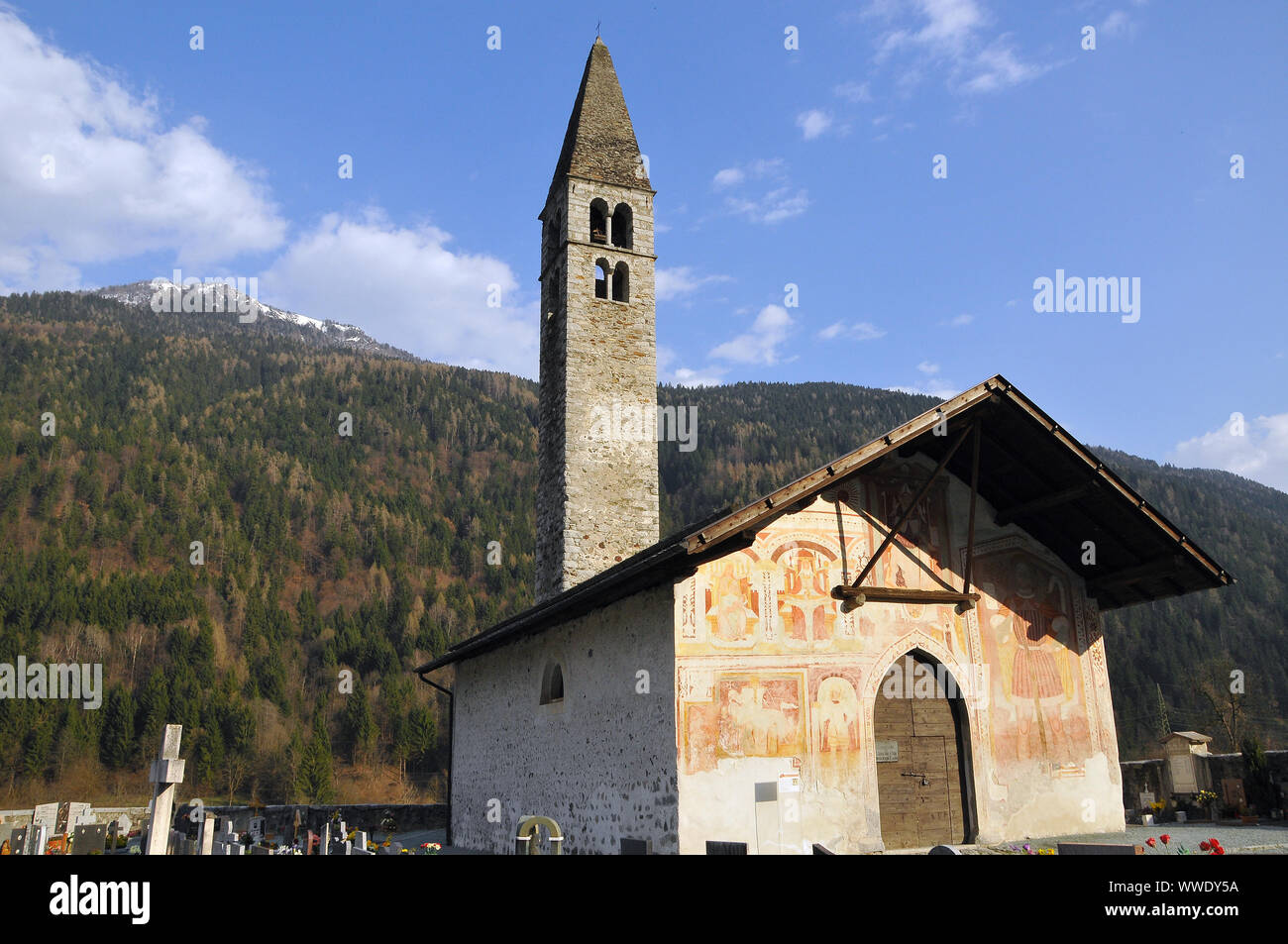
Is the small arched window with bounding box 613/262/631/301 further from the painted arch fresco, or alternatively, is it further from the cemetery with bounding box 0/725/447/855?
the cemetery with bounding box 0/725/447/855

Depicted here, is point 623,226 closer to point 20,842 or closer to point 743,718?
point 743,718

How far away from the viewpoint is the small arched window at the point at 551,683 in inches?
604

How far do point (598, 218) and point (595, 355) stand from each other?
4423 mm

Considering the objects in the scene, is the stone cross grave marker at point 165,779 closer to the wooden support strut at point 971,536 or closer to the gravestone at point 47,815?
the wooden support strut at point 971,536

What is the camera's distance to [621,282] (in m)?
23.9

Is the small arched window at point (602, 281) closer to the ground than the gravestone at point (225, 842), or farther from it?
farther from it

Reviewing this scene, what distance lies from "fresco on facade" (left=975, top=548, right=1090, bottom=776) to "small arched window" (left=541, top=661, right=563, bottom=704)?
21.8 ft

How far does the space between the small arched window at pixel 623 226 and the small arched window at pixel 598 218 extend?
273 millimetres

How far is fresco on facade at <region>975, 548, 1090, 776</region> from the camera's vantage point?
529 inches

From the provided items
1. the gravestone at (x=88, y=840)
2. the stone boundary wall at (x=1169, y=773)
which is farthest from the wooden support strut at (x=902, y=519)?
the gravestone at (x=88, y=840)

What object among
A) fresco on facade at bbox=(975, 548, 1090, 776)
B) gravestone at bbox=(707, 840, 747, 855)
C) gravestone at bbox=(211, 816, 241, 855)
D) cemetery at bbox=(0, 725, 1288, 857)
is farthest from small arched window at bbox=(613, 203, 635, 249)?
gravestone at bbox=(707, 840, 747, 855)

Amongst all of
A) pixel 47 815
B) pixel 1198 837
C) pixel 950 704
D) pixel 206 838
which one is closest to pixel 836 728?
pixel 950 704
